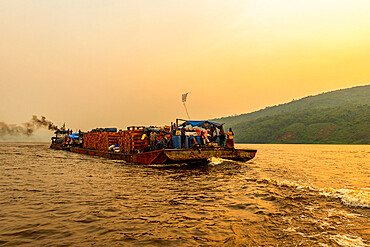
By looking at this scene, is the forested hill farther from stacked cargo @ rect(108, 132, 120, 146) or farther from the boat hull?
stacked cargo @ rect(108, 132, 120, 146)

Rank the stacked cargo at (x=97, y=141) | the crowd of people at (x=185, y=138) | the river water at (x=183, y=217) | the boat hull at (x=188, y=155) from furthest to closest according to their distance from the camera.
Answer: the stacked cargo at (x=97, y=141)
the crowd of people at (x=185, y=138)
the boat hull at (x=188, y=155)
the river water at (x=183, y=217)

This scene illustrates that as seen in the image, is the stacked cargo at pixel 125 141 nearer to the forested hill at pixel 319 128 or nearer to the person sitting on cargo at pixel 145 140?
the person sitting on cargo at pixel 145 140

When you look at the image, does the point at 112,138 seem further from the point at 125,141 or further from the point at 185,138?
the point at 185,138

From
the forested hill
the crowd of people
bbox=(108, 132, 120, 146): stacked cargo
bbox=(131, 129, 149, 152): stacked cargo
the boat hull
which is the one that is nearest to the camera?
the boat hull

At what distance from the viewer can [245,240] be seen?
469 cm

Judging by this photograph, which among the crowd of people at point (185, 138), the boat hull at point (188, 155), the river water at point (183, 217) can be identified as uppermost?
the crowd of people at point (185, 138)

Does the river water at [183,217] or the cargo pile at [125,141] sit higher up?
the cargo pile at [125,141]

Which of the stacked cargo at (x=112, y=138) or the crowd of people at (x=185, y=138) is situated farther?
the stacked cargo at (x=112, y=138)

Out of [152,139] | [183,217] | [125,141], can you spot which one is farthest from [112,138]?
[183,217]

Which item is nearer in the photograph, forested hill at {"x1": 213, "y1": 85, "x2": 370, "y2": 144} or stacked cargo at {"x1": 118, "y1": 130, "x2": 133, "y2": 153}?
stacked cargo at {"x1": 118, "y1": 130, "x2": 133, "y2": 153}

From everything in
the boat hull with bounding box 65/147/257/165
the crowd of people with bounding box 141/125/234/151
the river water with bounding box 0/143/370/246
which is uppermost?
the crowd of people with bounding box 141/125/234/151

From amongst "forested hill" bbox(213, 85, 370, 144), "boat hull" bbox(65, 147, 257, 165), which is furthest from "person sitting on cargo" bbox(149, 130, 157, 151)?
"forested hill" bbox(213, 85, 370, 144)

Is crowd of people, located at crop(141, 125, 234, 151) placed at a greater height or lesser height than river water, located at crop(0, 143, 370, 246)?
greater

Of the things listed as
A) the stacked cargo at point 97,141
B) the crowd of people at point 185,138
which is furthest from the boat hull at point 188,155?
the stacked cargo at point 97,141
